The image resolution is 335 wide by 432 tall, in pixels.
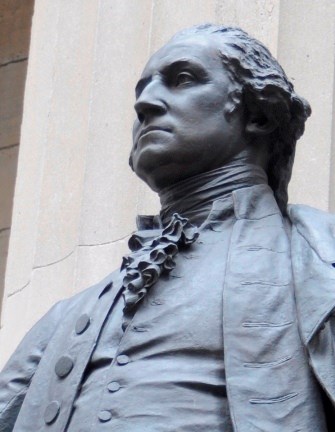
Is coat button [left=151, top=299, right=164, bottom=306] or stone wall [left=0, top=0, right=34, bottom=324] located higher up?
coat button [left=151, top=299, right=164, bottom=306]

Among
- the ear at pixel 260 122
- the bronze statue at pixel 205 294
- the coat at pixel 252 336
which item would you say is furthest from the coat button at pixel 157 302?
the ear at pixel 260 122

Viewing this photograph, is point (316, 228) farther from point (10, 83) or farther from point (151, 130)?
point (10, 83)

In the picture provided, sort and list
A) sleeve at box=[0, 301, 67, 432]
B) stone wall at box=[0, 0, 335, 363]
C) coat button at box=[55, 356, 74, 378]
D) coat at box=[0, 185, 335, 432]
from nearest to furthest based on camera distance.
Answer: coat at box=[0, 185, 335, 432] → coat button at box=[55, 356, 74, 378] → sleeve at box=[0, 301, 67, 432] → stone wall at box=[0, 0, 335, 363]

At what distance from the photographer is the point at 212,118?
404 cm

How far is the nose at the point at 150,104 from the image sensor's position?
4027mm

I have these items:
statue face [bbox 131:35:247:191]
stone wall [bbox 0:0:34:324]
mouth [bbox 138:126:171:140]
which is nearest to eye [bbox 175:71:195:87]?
statue face [bbox 131:35:247:191]

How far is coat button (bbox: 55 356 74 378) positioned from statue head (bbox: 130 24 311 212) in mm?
431

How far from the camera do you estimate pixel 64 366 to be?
150 inches

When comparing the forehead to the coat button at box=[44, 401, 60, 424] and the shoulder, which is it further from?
the coat button at box=[44, 401, 60, 424]

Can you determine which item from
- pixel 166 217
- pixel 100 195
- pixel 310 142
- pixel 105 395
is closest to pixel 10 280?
pixel 100 195

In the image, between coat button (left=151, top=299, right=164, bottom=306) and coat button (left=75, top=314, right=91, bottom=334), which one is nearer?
coat button (left=151, top=299, right=164, bottom=306)

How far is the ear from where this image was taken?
13.5 feet

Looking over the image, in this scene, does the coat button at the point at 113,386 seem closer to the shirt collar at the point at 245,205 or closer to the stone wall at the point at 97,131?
the shirt collar at the point at 245,205

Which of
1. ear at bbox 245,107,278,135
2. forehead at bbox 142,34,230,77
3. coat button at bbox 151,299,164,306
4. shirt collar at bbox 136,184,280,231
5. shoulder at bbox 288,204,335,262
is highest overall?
forehead at bbox 142,34,230,77
